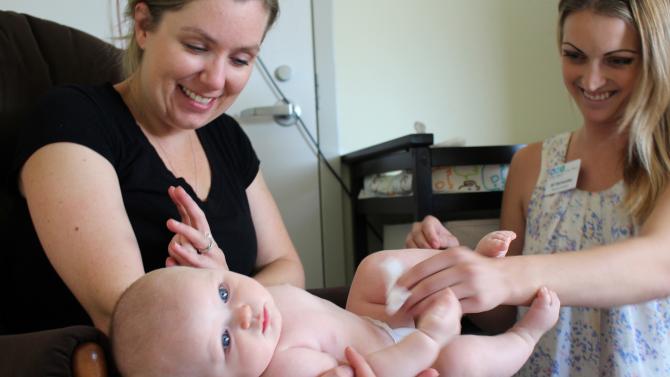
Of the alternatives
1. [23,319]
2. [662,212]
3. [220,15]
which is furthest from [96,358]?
[662,212]

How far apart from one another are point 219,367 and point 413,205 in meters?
1.10

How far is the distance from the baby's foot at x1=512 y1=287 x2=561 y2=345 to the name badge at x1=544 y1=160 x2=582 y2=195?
0.62 m

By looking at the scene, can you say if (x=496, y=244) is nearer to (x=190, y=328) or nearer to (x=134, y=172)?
(x=190, y=328)

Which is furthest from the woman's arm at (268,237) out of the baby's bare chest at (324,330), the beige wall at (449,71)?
the beige wall at (449,71)

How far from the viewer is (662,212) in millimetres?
1231

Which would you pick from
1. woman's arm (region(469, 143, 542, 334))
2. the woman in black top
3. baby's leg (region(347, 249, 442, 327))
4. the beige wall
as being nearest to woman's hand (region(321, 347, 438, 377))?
baby's leg (region(347, 249, 442, 327))

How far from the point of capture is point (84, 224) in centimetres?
99

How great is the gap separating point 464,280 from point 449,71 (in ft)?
5.86

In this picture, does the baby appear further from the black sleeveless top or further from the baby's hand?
the black sleeveless top

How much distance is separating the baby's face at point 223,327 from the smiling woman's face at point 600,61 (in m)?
0.97

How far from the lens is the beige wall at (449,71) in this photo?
243 centimetres

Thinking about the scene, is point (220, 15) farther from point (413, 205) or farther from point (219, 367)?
point (413, 205)

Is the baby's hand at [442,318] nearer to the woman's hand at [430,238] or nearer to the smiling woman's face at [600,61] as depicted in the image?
the woman's hand at [430,238]

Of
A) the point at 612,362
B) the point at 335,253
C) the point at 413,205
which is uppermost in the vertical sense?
the point at 413,205
